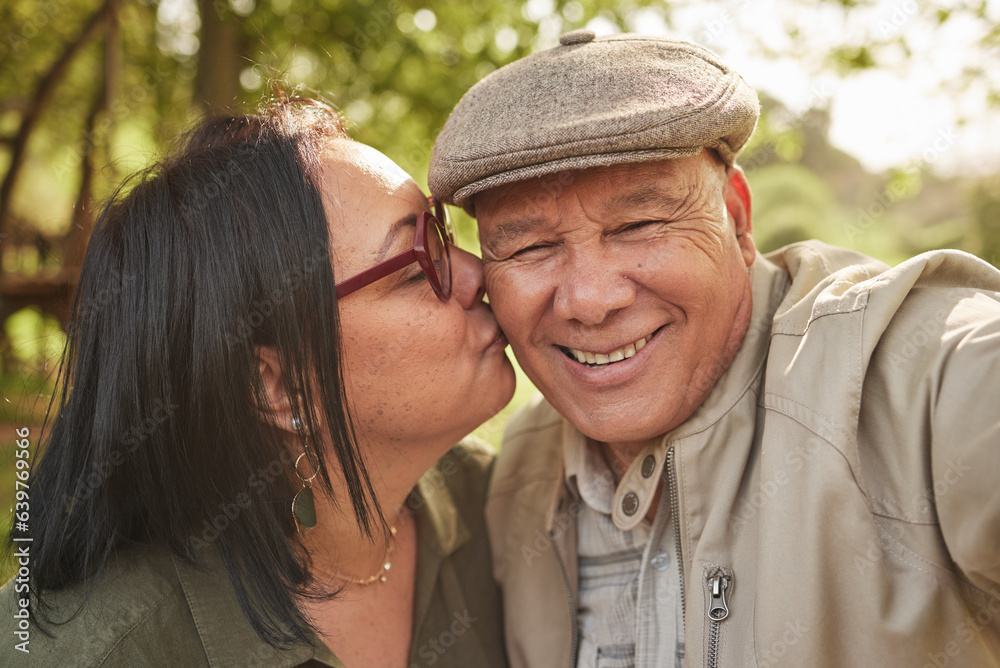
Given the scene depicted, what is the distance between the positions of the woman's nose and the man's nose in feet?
1.45

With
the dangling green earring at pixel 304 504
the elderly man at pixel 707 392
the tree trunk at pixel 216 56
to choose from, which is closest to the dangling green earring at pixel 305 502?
the dangling green earring at pixel 304 504

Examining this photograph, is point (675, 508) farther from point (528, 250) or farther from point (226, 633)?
point (226, 633)

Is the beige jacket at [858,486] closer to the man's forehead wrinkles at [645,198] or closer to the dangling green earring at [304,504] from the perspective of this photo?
the man's forehead wrinkles at [645,198]

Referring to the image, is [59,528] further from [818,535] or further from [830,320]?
[830,320]

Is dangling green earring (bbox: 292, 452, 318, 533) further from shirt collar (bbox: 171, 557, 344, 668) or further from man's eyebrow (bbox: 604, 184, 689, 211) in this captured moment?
man's eyebrow (bbox: 604, 184, 689, 211)

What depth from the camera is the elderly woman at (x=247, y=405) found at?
6.56 feet

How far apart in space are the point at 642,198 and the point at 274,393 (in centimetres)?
121

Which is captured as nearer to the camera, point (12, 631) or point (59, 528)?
point (12, 631)

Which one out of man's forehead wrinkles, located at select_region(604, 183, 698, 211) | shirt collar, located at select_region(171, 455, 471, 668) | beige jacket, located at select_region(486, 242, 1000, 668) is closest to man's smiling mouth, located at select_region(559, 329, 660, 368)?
beige jacket, located at select_region(486, 242, 1000, 668)

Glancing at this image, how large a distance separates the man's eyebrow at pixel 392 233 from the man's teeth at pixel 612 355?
64 centimetres

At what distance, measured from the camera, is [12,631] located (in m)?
1.84

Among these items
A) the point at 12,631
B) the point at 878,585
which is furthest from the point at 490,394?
the point at 12,631

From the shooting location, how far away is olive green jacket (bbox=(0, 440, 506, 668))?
1838mm

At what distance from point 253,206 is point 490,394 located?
0.94 m
